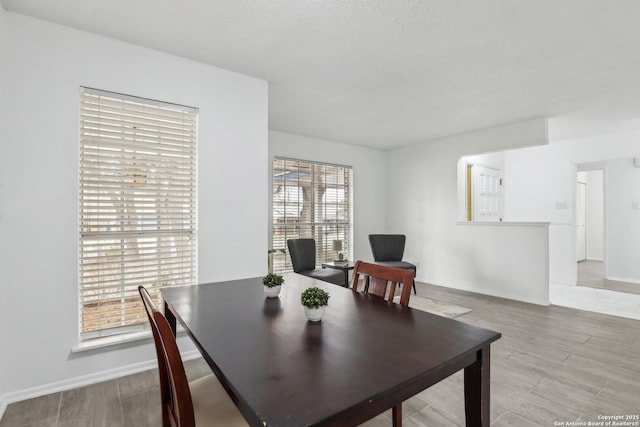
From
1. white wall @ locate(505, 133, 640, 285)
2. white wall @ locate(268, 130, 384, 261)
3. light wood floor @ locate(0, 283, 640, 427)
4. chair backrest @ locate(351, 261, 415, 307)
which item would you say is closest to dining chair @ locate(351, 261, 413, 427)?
chair backrest @ locate(351, 261, 415, 307)

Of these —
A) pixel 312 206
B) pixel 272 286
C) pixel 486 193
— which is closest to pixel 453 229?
pixel 486 193

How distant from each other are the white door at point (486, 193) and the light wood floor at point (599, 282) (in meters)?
1.79

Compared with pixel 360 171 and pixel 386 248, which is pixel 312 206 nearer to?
pixel 360 171

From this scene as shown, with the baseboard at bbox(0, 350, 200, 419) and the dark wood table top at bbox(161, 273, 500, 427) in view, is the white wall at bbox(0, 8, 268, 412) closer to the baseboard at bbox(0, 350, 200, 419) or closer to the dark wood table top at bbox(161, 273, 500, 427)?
the baseboard at bbox(0, 350, 200, 419)

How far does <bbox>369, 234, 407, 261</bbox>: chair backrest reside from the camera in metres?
5.33

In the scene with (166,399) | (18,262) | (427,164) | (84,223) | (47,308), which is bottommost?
(166,399)

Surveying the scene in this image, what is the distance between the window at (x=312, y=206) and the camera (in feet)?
16.6

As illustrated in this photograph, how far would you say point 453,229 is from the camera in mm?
5383

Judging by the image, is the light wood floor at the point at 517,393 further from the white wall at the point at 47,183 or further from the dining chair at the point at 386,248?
the dining chair at the point at 386,248

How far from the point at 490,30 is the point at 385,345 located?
7.78 feet

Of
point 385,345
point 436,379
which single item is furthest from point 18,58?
point 436,379

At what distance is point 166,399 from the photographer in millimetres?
1397

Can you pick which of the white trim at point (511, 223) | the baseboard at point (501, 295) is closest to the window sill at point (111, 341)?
the baseboard at point (501, 295)

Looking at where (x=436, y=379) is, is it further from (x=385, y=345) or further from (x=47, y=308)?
(x=47, y=308)
